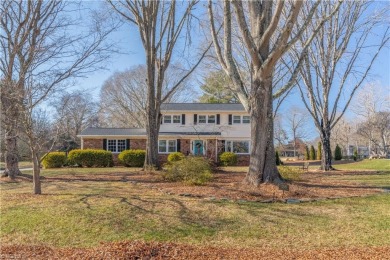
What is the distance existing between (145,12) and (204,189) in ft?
34.2

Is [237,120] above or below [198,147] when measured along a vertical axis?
above

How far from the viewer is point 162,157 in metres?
25.5

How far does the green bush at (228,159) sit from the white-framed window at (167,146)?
4.00 m

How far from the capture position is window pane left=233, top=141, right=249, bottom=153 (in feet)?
83.7

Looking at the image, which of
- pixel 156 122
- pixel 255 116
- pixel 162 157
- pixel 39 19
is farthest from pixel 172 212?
pixel 162 157

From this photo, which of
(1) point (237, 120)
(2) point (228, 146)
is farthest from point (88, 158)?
(1) point (237, 120)

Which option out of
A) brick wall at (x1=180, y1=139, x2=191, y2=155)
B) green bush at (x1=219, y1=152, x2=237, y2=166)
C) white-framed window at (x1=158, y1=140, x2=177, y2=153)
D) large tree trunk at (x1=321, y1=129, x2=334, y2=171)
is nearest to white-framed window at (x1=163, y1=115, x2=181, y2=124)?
white-framed window at (x1=158, y1=140, x2=177, y2=153)

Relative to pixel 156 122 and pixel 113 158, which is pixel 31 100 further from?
pixel 113 158

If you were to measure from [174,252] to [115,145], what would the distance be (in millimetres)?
22195

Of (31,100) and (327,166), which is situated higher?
(31,100)

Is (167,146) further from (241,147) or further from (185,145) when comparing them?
(241,147)

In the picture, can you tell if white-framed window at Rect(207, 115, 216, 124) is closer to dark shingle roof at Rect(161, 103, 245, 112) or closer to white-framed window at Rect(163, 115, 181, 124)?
dark shingle roof at Rect(161, 103, 245, 112)

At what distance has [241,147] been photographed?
25.6m

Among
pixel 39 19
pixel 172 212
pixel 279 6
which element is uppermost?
pixel 39 19
